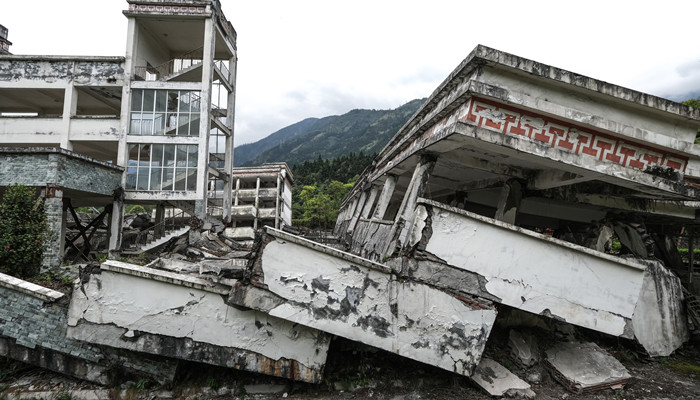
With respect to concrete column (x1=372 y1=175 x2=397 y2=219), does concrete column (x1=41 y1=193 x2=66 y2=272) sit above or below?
below

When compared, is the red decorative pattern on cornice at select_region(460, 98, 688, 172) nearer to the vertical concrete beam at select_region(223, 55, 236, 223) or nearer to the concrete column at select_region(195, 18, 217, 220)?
the concrete column at select_region(195, 18, 217, 220)

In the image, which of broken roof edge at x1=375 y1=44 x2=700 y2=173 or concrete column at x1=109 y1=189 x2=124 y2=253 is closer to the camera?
broken roof edge at x1=375 y1=44 x2=700 y2=173

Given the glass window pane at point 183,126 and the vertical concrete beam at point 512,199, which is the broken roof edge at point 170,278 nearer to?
the vertical concrete beam at point 512,199

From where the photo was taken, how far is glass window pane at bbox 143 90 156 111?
42.6 feet

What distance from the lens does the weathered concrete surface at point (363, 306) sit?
4.32 metres

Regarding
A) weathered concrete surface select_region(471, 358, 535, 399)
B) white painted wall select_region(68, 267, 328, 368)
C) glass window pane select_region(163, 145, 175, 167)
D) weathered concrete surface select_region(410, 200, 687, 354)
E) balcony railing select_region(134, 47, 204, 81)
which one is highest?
balcony railing select_region(134, 47, 204, 81)

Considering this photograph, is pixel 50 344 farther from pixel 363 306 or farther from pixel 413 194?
pixel 413 194

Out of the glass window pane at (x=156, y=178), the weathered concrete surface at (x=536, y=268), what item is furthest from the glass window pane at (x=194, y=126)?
the weathered concrete surface at (x=536, y=268)

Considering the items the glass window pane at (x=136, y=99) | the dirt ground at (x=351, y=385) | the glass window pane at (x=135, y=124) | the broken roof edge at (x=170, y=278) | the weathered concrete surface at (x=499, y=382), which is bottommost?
the dirt ground at (x=351, y=385)

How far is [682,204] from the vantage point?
7.67 meters

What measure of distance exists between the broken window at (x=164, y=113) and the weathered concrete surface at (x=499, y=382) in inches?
496

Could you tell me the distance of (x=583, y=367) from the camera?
481 cm

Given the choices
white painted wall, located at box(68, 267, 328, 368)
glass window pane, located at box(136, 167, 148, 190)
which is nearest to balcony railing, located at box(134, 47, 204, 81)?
glass window pane, located at box(136, 167, 148, 190)

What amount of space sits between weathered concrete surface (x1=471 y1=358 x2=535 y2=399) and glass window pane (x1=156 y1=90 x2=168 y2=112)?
545 inches
